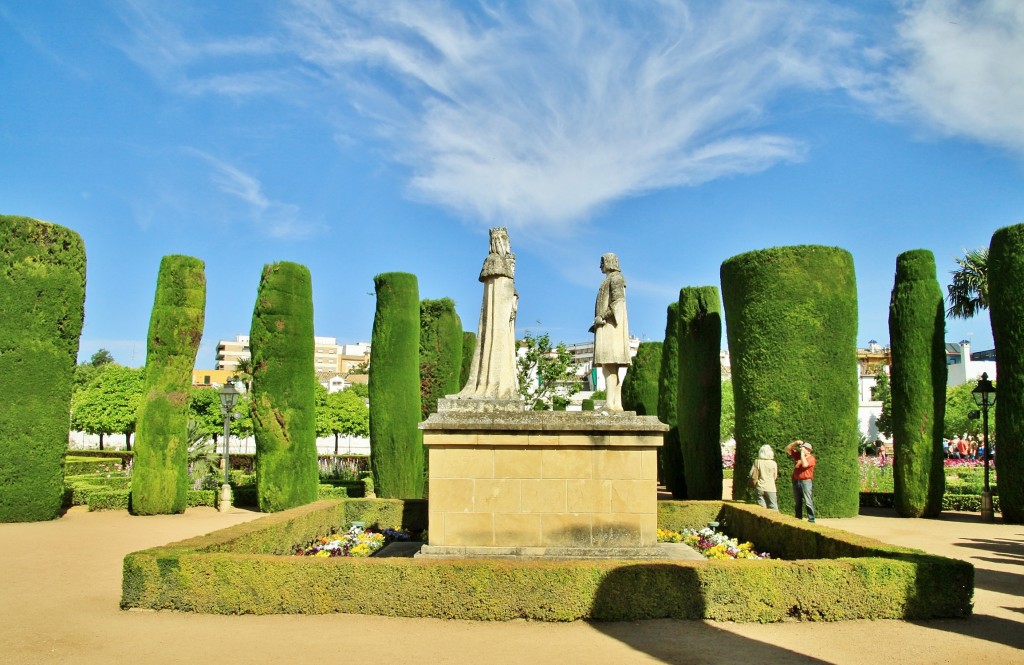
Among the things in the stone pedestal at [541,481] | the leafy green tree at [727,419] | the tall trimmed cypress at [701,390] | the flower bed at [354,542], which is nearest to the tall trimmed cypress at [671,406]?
the tall trimmed cypress at [701,390]

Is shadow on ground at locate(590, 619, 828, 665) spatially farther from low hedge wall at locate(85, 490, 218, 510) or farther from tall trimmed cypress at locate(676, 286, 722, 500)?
low hedge wall at locate(85, 490, 218, 510)

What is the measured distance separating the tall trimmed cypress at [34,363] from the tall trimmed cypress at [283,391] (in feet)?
13.4

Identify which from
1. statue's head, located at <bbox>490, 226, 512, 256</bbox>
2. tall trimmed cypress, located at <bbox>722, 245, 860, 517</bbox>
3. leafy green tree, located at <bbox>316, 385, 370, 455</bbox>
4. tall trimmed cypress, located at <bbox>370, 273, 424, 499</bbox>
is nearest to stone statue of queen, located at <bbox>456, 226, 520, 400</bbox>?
statue's head, located at <bbox>490, 226, 512, 256</bbox>

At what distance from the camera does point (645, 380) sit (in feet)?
86.2

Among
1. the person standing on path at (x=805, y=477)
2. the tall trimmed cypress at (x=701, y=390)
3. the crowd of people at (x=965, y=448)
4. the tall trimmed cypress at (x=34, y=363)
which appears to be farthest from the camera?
the crowd of people at (x=965, y=448)

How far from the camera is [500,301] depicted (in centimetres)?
1010

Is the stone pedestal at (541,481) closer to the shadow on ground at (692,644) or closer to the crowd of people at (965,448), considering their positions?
the shadow on ground at (692,644)

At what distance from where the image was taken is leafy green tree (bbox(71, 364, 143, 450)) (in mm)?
38000

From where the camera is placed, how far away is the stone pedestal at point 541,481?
9.12 meters

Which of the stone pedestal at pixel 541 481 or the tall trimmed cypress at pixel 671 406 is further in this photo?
the tall trimmed cypress at pixel 671 406

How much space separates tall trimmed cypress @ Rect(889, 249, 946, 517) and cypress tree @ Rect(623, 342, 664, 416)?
30.7 ft

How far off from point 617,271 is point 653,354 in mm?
16495

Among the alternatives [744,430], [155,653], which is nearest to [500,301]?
[155,653]

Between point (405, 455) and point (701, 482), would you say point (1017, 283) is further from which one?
point (405, 455)
